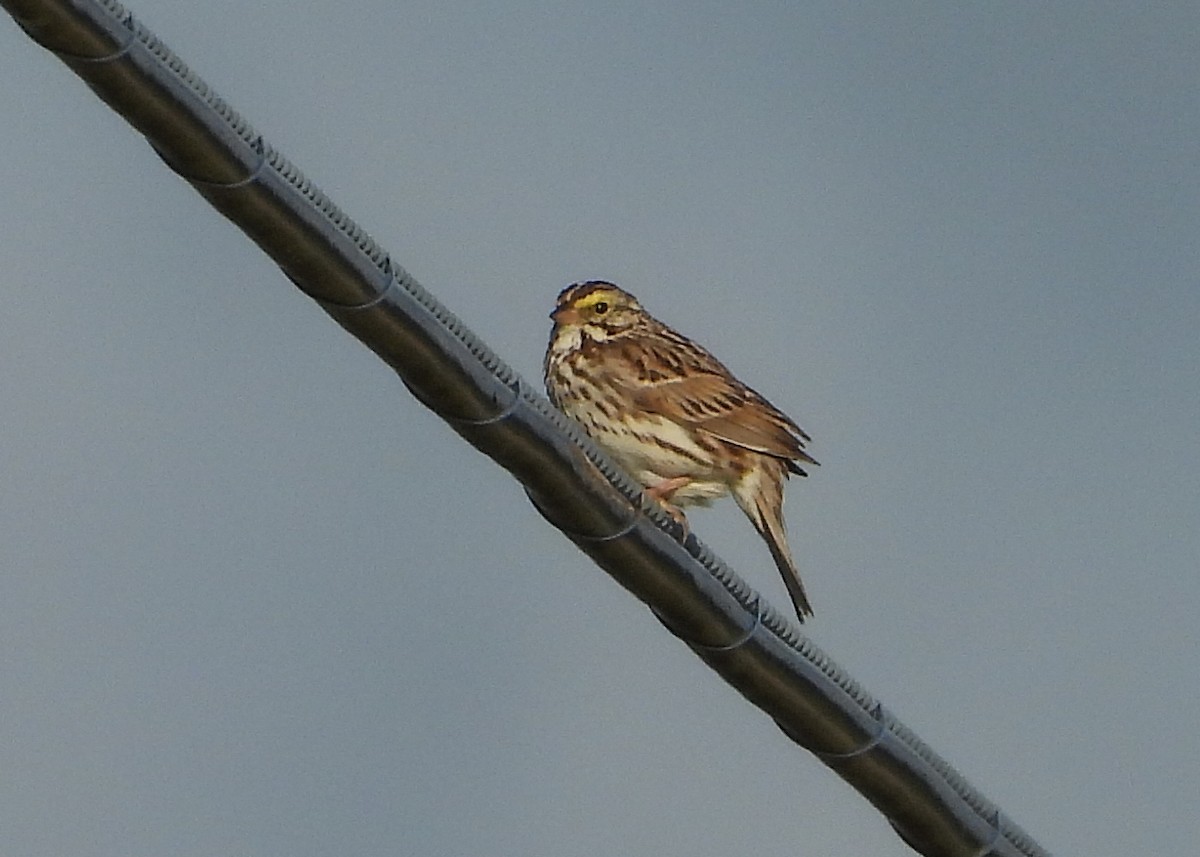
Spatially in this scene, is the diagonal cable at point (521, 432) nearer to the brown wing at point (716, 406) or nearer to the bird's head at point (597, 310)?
the brown wing at point (716, 406)

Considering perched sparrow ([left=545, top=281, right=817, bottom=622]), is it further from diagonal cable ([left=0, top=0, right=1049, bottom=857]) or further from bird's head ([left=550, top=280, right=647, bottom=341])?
diagonal cable ([left=0, top=0, right=1049, bottom=857])

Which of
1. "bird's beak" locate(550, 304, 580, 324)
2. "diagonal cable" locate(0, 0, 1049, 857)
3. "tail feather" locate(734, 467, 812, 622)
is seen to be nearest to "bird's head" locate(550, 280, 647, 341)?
"bird's beak" locate(550, 304, 580, 324)

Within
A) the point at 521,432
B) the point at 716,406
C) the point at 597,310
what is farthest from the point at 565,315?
the point at 521,432

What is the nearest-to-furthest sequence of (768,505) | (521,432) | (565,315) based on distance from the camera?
(521,432)
(768,505)
(565,315)

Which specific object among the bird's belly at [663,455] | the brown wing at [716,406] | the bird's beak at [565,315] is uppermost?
the bird's beak at [565,315]

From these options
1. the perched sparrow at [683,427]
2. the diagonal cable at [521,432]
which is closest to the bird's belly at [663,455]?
the perched sparrow at [683,427]

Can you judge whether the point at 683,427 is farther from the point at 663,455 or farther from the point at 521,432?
the point at 521,432
